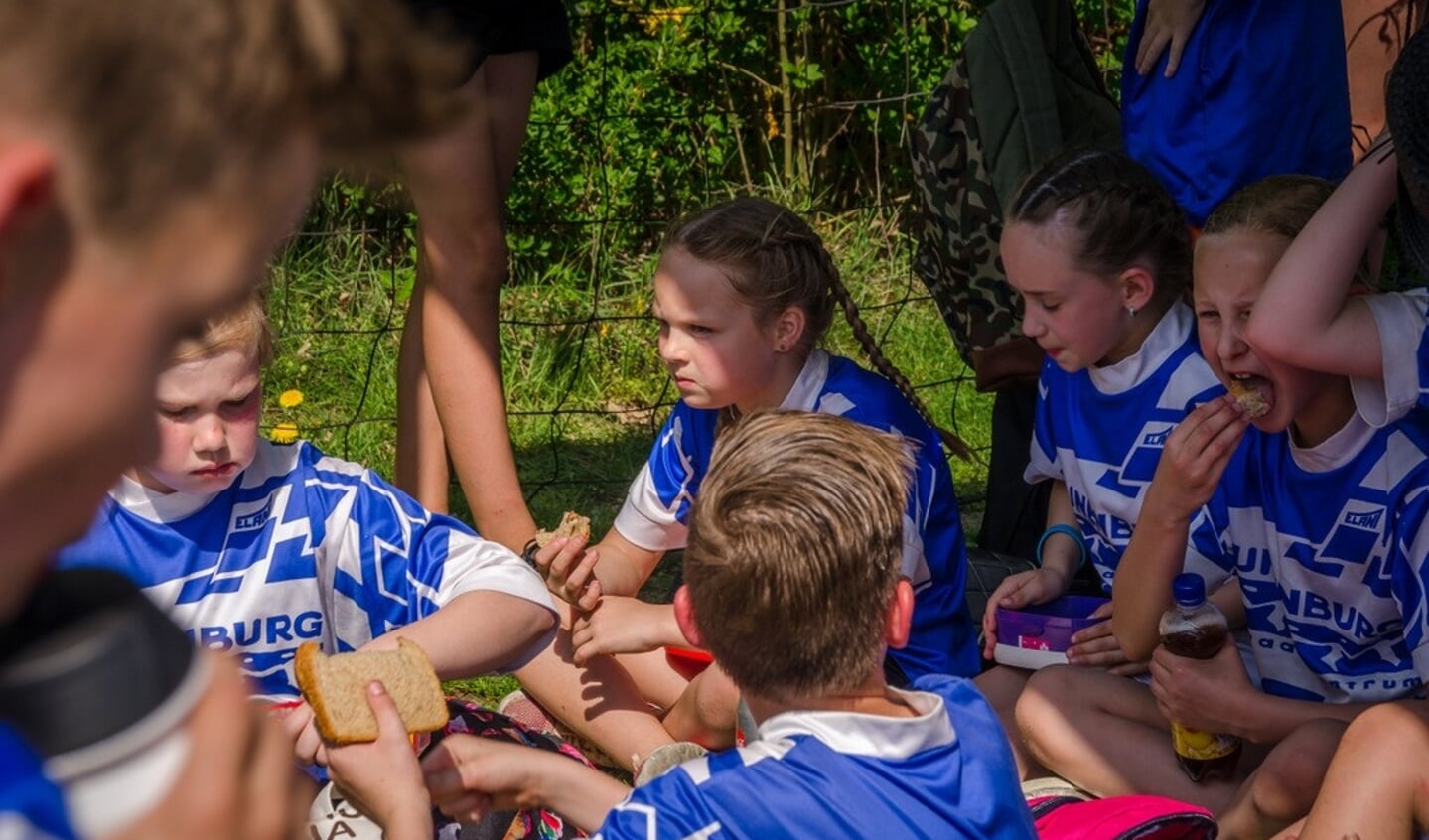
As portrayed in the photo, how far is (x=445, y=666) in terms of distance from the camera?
2363 millimetres

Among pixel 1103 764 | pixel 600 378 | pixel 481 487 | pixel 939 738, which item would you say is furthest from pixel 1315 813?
pixel 600 378

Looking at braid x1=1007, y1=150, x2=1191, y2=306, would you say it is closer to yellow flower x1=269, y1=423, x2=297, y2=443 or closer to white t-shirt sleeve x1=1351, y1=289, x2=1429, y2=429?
white t-shirt sleeve x1=1351, y1=289, x2=1429, y2=429

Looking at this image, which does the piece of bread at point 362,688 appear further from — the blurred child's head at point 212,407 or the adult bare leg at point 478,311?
the adult bare leg at point 478,311

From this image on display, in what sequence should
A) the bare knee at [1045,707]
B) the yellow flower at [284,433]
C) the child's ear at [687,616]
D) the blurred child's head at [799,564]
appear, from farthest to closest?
the yellow flower at [284,433]
the bare knee at [1045,707]
the child's ear at [687,616]
the blurred child's head at [799,564]

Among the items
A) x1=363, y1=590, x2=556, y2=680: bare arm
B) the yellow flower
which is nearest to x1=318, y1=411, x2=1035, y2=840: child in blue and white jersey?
x1=363, y1=590, x2=556, y2=680: bare arm

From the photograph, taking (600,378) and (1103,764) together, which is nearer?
(1103,764)

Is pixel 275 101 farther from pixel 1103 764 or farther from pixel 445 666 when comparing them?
pixel 1103 764

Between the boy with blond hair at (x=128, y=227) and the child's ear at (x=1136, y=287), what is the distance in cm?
241

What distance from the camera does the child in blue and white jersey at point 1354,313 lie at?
7.97 ft

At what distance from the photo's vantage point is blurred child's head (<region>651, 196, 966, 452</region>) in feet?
10.2

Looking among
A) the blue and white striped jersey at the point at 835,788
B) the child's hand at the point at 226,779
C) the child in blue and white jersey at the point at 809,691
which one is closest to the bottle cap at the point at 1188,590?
the child in blue and white jersey at the point at 809,691

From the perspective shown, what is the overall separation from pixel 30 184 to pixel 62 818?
0.26 metres

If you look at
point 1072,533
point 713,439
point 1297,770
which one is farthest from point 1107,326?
point 1297,770

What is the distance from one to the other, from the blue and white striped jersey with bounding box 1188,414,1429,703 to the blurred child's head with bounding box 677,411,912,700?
92 centimetres
